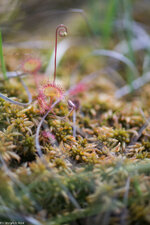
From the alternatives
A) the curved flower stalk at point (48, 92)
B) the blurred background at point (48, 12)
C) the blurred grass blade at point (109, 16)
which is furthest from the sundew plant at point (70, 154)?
the blurred background at point (48, 12)

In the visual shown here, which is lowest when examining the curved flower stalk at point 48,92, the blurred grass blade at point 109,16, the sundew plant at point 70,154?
the sundew plant at point 70,154

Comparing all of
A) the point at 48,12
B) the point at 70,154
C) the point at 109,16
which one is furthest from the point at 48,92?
the point at 48,12

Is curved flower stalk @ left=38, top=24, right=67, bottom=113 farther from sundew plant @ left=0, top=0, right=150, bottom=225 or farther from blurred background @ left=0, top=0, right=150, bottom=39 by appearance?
blurred background @ left=0, top=0, right=150, bottom=39

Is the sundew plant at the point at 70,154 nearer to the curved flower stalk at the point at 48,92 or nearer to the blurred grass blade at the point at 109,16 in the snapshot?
the curved flower stalk at the point at 48,92

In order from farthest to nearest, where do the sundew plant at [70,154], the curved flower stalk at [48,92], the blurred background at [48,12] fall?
the blurred background at [48,12] < the curved flower stalk at [48,92] < the sundew plant at [70,154]

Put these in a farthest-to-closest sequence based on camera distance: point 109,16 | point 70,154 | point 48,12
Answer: point 48,12 < point 109,16 < point 70,154

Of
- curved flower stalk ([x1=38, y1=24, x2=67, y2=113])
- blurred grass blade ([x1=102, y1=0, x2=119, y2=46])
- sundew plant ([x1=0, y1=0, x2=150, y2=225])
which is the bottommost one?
sundew plant ([x1=0, y1=0, x2=150, y2=225])

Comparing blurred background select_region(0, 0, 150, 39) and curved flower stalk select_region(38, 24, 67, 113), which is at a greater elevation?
blurred background select_region(0, 0, 150, 39)

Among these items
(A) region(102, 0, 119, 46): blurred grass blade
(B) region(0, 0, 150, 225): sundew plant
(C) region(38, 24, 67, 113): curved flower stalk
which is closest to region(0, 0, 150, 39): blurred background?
(A) region(102, 0, 119, 46): blurred grass blade

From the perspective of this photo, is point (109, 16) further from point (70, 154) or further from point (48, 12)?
point (70, 154)

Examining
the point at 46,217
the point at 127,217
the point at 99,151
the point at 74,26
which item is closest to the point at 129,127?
the point at 99,151

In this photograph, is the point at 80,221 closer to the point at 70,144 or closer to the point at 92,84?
the point at 70,144
